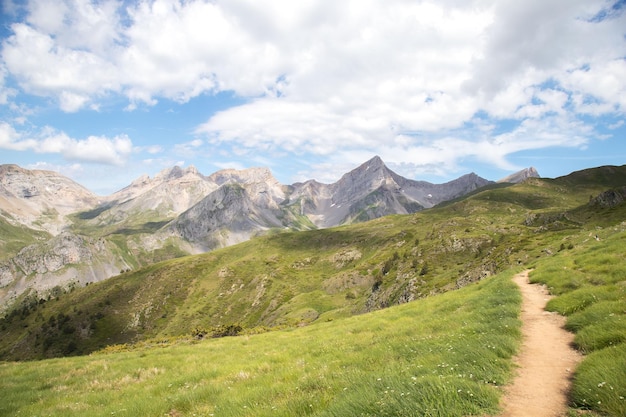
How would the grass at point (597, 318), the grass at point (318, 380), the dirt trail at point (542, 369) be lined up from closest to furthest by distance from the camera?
the grass at point (597, 318), the grass at point (318, 380), the dirt trail at point (542, 369)

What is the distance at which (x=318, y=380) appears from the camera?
421 inches

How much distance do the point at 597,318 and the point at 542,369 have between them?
5.02 metres

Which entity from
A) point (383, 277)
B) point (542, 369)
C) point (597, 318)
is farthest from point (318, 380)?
point (383, 277)

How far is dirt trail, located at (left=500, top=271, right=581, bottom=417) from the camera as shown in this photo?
7.53 meters

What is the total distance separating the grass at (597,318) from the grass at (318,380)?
1.91 meters

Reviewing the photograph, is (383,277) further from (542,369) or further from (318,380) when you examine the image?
(318,380)

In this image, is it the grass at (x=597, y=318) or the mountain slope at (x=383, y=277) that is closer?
the grass at (x=597, y=318)

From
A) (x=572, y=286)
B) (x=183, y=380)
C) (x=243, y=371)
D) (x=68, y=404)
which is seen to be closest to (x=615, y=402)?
(x=243, y=371)

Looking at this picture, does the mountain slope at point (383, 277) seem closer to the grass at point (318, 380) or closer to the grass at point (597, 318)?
the grass at point (597, 318)

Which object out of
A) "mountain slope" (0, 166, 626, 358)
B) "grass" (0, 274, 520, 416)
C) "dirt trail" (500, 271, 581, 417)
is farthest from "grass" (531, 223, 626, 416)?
"mountain slope" (0, 166, 626, 358)

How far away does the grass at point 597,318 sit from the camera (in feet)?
22.4

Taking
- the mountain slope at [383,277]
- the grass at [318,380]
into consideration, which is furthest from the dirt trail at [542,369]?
the mountain slope at [383,277]

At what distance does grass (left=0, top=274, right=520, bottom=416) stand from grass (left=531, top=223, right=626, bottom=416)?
1.91m

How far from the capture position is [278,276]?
19425cm
